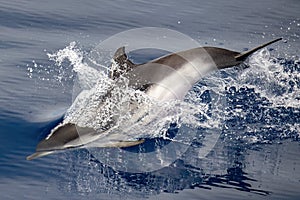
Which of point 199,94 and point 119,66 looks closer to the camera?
point 119,66

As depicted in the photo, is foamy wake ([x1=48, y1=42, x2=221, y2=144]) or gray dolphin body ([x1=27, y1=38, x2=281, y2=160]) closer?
foamy wake ([x1=48, y1=42, x2=221, y2=144])

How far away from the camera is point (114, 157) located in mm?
7301

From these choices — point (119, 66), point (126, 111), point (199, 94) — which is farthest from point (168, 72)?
point (199, 94)

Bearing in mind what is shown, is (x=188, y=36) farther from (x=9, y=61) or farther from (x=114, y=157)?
(x=114, y=157)

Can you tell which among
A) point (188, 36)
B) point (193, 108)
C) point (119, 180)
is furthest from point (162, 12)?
point (119, 180)

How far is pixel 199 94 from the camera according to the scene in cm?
919

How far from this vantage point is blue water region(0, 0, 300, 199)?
678 centimetres

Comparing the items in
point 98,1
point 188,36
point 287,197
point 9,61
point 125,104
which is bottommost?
point 287,197

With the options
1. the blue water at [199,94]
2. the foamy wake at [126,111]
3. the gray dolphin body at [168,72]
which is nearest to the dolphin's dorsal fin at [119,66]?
the gray dolphin body at [168,72]

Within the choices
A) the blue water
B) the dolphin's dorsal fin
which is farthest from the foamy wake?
the blue water

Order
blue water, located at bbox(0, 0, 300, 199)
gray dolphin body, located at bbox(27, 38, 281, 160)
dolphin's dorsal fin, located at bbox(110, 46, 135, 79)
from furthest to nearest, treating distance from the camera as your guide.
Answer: dolphin's dorsal fin, located at bbox(110, 46, 135, 79)
gray dolphin body, located at bbox(27, 38, 281, 160)
blue water, located at bbox(0, 0, 300, 199)

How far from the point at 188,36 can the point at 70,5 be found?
2731 mm

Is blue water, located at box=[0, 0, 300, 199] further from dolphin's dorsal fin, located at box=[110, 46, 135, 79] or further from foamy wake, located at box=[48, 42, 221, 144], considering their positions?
dolphin's dorsal fin, located at box=[110, 46, 135, 79]

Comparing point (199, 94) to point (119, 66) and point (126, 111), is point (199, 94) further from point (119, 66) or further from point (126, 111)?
point (126, 111)
